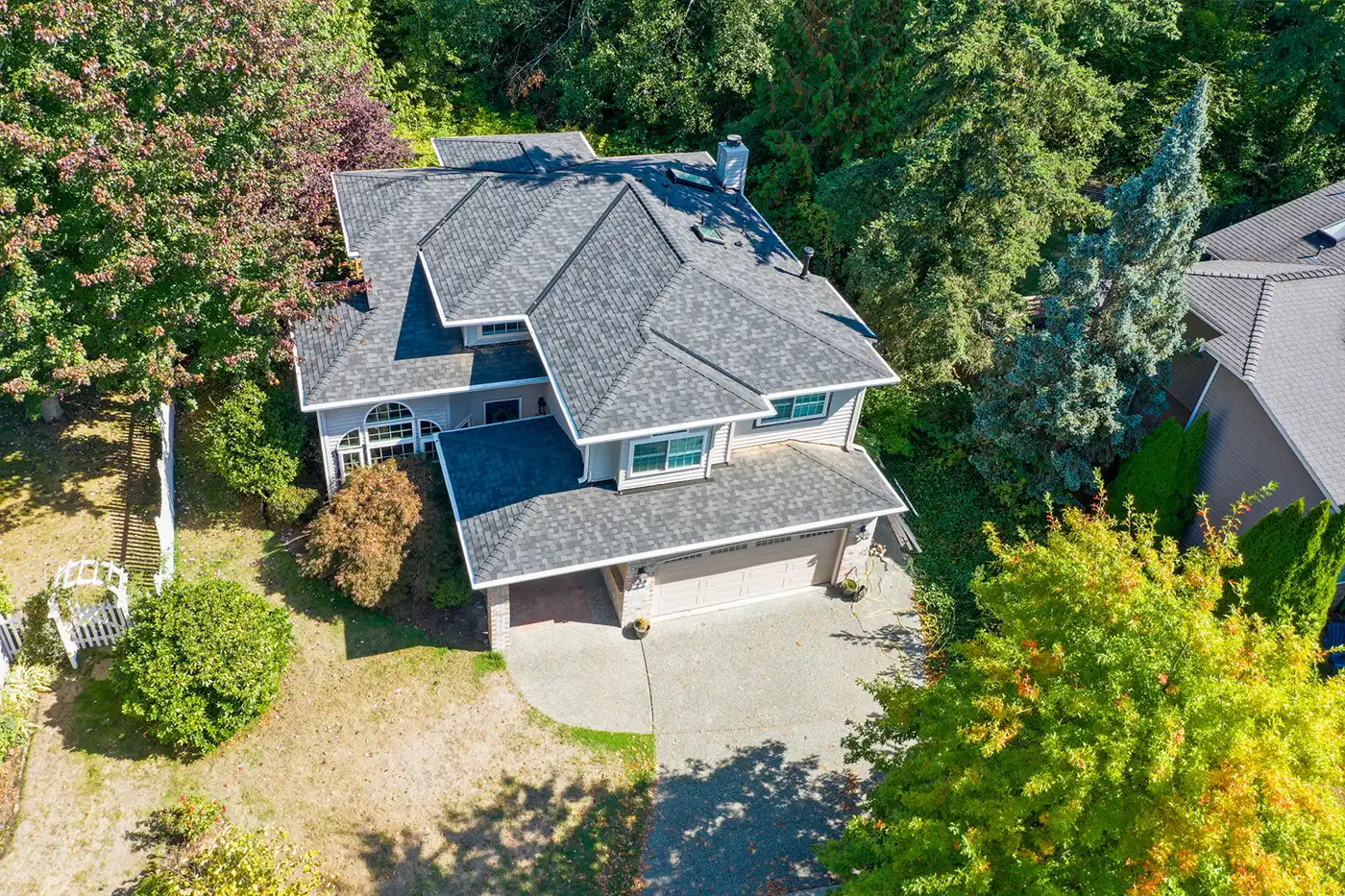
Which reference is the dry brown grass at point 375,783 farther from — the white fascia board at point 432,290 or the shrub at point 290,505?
the white fascia board at point 432,290

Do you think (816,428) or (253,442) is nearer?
(253,442)

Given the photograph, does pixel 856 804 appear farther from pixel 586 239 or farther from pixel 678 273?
pixel 586 239

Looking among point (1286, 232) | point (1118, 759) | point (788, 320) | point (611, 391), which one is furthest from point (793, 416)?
point (1286, 232)

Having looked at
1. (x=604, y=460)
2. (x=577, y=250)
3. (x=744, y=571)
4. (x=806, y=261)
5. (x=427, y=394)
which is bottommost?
(x=744, y=571)

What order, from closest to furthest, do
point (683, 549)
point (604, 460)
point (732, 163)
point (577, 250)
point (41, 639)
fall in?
point (41, 639), point (683, 549), point (604, 460), point (577, 250), point (732, 163)

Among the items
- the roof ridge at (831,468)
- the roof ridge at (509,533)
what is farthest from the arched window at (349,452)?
the roof ridge at (831,468)

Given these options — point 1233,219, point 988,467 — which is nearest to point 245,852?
point 988,467

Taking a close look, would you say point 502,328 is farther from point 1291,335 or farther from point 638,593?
point 1291,335
